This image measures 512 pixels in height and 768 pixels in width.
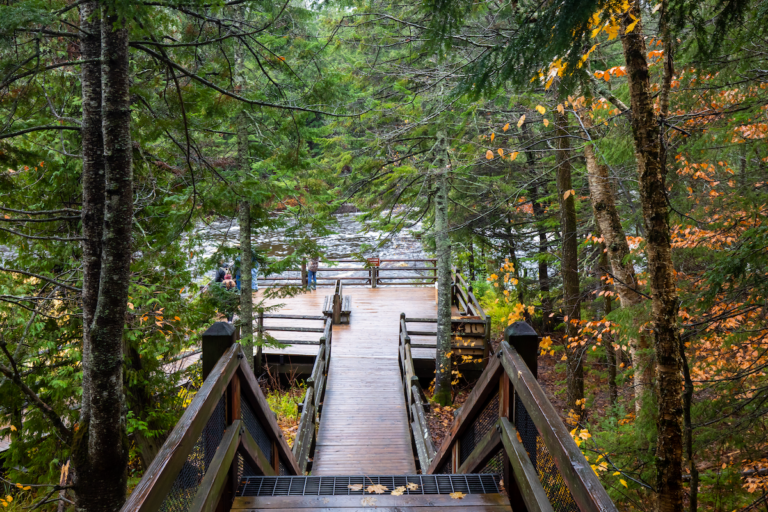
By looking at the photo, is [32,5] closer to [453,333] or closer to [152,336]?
[152,336]

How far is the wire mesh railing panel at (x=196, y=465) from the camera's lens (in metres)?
1.95

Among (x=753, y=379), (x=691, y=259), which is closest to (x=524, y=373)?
(x=753, y=379)

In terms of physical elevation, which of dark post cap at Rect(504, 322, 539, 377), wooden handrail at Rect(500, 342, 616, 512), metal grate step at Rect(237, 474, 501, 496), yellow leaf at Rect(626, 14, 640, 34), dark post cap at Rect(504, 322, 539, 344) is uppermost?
yellow leaf at Rect(626, 14, 640, 34)

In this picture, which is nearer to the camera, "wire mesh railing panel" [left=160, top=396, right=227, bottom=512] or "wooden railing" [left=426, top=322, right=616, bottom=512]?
"wooden railing" [left=426, top=322, right=616, bottom=512]

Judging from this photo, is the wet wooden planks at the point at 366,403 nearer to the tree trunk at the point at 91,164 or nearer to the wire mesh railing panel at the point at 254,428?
the wire mesh railing panel at the point at 254,428

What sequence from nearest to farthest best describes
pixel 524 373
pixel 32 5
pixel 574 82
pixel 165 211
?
1. pixel 524 373
2. pixel 32 5
3. pixel 574 82
4. pixel 165 211

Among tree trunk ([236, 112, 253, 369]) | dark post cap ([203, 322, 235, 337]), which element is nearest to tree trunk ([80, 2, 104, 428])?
dark post cap ([203, 322, 235, 337])

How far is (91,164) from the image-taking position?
3676mm

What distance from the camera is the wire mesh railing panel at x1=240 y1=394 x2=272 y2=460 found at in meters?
3.19

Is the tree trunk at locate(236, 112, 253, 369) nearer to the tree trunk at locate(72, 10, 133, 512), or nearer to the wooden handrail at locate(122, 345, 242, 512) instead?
the tree trunk at locate(72, 10, 133, 512)

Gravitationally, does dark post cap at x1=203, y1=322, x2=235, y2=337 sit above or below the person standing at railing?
above

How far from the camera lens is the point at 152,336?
7.39m

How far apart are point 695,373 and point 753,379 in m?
1.66

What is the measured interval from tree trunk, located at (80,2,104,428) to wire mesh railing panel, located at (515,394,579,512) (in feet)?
10.5
